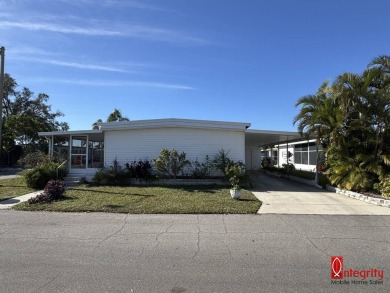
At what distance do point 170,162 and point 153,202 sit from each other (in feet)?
18.5

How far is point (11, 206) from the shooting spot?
34.2ft

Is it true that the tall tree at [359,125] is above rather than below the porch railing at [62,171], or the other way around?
above

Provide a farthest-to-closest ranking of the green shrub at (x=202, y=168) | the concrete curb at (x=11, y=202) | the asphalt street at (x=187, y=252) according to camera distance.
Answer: the green shrub at (x=202, y=168), the concrete curb at (x=11, y=202), the asphalt street at (x=187, y=252)

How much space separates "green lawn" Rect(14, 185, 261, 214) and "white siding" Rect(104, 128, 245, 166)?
13.3 ft

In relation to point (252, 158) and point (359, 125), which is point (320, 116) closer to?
point (359, 125)

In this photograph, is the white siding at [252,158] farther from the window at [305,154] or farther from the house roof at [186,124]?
the house roof at [186,124]

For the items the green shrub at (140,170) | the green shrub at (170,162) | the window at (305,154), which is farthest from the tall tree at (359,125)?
the window at (305,154)

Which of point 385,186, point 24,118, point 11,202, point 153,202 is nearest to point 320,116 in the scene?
point 385,186

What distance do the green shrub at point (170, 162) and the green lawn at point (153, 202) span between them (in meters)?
2.91

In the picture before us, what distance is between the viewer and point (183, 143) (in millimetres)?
17250

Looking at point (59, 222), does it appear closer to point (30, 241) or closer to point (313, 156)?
point (30, 241)

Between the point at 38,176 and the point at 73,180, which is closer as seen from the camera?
the point at 38,176

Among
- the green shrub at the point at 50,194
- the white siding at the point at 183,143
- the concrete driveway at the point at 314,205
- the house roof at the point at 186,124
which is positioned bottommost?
the concrete driveway at the point at 314,205

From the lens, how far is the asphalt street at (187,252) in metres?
4.18
